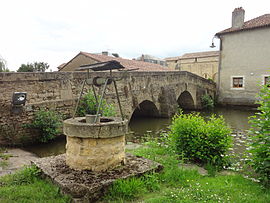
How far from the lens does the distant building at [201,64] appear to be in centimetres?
2955

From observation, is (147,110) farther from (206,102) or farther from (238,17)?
(238,17)

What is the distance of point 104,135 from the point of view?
354 cm

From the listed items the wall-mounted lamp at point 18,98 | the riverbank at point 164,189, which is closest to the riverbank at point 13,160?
the riverbank at point 164,189

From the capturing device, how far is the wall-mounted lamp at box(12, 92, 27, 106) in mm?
6801

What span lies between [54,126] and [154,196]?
543 cm

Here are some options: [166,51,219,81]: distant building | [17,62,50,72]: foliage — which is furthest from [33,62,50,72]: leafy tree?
[166,51,219,81]: distant building

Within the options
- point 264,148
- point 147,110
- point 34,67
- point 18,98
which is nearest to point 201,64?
point 147,110

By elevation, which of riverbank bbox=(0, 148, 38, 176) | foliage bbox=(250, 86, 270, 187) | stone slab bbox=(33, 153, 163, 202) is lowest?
riverbank bbox=(0, 148, 38, 176)

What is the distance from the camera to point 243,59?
18.8 metres

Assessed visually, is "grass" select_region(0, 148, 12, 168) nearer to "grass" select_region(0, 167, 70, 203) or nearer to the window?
"grass" select_region(0, 167, 70, 203)

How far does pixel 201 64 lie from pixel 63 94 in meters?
25.6

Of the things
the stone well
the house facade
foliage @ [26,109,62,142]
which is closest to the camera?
the stone well

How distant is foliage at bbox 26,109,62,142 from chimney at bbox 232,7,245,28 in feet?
57.5

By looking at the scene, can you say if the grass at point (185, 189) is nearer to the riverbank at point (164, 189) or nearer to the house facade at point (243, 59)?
the riverbank at point (164, 189)
